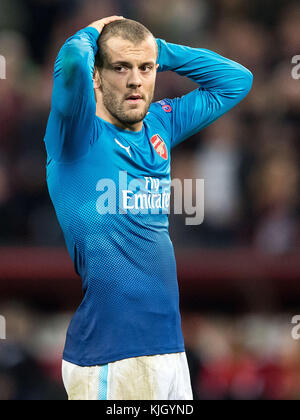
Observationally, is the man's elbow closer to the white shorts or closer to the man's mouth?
the man's mouth

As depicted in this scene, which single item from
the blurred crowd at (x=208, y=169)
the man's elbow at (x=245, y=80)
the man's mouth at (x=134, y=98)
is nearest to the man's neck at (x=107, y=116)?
the man's mouth at (x=134, y=98)

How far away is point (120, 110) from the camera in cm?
345

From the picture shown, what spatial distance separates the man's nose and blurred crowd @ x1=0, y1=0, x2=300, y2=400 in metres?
2.97

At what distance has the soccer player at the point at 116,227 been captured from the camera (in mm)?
3293

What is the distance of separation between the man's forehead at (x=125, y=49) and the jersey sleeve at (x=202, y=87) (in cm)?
37

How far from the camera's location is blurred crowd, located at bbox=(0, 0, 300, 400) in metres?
6.11

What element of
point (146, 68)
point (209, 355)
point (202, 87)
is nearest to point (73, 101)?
point (146, 68)

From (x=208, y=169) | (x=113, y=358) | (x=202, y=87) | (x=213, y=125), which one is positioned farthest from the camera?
(x=213, y=125)

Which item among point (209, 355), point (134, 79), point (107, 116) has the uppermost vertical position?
point (134, 79)

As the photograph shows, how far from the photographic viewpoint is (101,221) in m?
3.34

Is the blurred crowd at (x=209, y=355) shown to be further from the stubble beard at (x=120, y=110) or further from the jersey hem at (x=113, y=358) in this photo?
the stubble beard at (x=120, y=110)

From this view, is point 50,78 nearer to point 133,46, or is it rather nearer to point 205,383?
point 205,383

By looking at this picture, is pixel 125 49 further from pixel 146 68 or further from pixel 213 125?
pixel 213 125

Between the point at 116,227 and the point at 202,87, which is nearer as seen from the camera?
the point at 116,227
